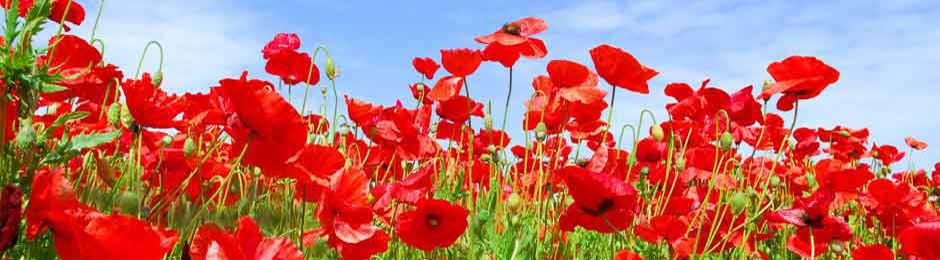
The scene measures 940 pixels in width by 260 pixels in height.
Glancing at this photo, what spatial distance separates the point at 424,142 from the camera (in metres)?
2.62

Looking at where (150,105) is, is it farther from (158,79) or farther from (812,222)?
(812,222)

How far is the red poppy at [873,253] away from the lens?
2016mm

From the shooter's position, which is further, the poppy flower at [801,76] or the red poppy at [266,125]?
the poppy flower at [801,76]

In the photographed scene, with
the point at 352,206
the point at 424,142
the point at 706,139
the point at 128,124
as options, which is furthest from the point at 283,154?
the point at 706,139

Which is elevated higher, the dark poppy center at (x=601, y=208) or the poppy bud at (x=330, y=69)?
the poppy bud at (x=330, y=69)

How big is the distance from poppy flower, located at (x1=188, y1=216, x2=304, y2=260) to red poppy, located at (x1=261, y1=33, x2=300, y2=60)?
4.83ft

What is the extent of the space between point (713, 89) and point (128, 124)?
1.56 metres

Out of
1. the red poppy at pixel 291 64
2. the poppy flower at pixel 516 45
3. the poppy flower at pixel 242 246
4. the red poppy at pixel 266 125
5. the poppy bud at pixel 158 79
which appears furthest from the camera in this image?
the red poppy at pixel 291 64

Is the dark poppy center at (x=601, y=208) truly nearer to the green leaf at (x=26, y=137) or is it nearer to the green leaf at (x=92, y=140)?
the green leaf at (x=92, y=140)

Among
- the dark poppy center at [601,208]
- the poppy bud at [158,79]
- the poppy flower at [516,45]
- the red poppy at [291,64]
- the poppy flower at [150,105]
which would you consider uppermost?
the poppy flower at [516,45]

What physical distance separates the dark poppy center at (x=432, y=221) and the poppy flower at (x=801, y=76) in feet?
3.15

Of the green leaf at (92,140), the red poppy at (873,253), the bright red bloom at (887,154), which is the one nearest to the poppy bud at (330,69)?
the green leaf at (92,140)

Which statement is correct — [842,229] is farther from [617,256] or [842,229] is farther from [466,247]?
[466,247]

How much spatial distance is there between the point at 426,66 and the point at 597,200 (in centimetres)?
131
